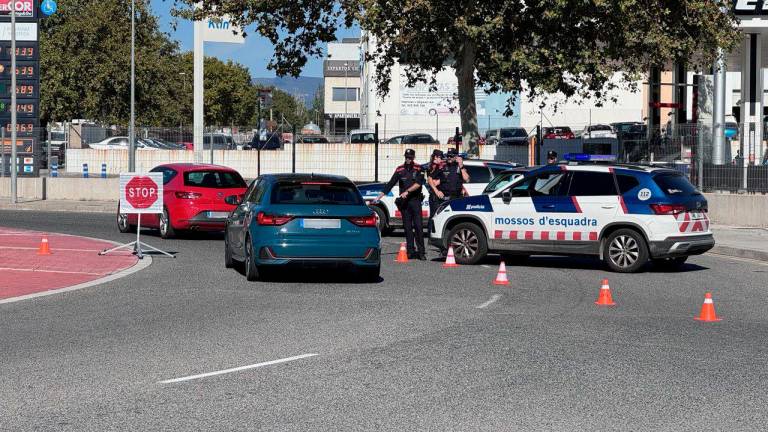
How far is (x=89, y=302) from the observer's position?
45.7 ft

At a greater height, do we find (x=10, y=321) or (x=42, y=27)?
(x=42, y=27)

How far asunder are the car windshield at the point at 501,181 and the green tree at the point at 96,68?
60.3m

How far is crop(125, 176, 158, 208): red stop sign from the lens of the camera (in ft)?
63.2

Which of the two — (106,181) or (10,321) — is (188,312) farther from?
(106,181)

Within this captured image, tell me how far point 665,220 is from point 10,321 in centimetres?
1004

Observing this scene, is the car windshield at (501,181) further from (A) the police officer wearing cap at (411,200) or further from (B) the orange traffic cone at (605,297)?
(B) the orange traffic cone at (605,297)

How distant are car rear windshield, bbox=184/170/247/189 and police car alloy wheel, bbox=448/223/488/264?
19.8 ft

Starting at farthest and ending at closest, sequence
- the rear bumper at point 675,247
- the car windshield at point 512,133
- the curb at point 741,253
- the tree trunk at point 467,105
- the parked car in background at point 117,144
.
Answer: the car windshield at point 512,133 → the parked car in background at point 117,144 → the tree trunk at point 467,105 → the curb at point 741,253 → the rear bumper at point 675,247

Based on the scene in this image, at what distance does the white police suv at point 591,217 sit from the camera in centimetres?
1830

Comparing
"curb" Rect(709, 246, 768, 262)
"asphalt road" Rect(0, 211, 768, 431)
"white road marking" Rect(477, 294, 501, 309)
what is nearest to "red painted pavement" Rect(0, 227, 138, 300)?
"asphalt road" Rect(0, 211, 768, 431)

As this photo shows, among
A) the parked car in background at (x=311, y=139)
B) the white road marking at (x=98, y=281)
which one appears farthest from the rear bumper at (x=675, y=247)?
the parked car in background at (x=311, y=139)

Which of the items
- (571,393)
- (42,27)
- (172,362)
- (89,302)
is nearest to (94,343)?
(172,362)

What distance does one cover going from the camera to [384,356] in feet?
33.1

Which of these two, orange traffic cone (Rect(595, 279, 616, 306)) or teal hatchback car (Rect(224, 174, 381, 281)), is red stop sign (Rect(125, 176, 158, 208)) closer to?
teal hatchback car (Rect(224, 174, 381, 281))
